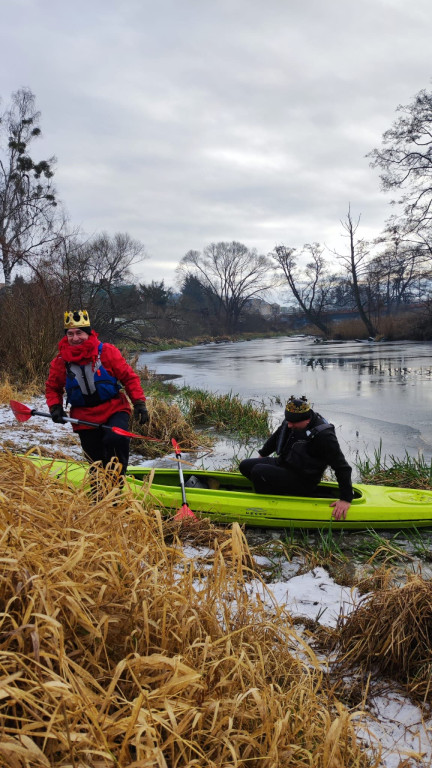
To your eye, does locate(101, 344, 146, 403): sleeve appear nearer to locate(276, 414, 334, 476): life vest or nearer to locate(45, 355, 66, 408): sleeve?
locate(45, 355, 66, 408): sleeve

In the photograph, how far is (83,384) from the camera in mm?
3926

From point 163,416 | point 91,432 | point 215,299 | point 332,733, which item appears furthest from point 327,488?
point 215,299

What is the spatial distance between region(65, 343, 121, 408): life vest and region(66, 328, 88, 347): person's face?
0.58 feet

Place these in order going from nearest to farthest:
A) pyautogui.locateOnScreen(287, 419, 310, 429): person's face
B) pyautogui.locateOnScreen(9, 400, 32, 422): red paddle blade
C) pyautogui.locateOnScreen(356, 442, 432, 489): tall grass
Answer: pyautogui.locateOnScreen(287, 419, 310, 429): person's face → pyautogui.locateOnScreen(9, 400, 32, 422): red paddle blade → pyautogui.locateOnScreen(356, 442, 432, 489): tall grass

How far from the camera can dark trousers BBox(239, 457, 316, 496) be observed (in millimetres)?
4020

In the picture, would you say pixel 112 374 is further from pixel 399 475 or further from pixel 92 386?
pixel 399 475

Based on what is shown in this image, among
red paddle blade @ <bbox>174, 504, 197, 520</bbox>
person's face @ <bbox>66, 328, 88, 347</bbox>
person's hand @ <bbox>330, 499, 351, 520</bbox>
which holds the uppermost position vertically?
person's face @ <bbox>66, 328, 88, 347</bbox>

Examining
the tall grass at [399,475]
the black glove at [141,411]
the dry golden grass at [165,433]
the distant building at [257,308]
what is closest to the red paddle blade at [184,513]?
the black glove at [141,411]

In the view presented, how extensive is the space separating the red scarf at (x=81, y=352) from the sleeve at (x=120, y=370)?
10 cm

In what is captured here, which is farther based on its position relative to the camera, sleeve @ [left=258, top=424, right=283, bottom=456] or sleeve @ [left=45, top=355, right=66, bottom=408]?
sleeve @ [left=258, top=424, right=283, bottom=456]

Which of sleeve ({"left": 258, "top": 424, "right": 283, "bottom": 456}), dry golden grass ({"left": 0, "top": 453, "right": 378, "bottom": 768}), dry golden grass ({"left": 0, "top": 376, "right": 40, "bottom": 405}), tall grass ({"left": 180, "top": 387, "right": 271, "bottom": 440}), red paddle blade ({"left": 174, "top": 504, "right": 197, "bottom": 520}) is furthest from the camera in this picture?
dry golden grass ({"left": 0, "top": 376, "right": 40, "bottom": 405})

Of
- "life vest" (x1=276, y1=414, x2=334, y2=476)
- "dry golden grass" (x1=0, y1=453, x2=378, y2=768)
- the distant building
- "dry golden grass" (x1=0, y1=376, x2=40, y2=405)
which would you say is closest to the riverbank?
"dry golden grass" (x1=0, y1=453, x2=378, y2=768)

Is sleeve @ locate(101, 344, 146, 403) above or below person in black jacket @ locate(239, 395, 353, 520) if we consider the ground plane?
above

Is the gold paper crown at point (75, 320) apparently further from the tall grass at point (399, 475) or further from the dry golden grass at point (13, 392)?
the dry golden grass at point (13, 392)
